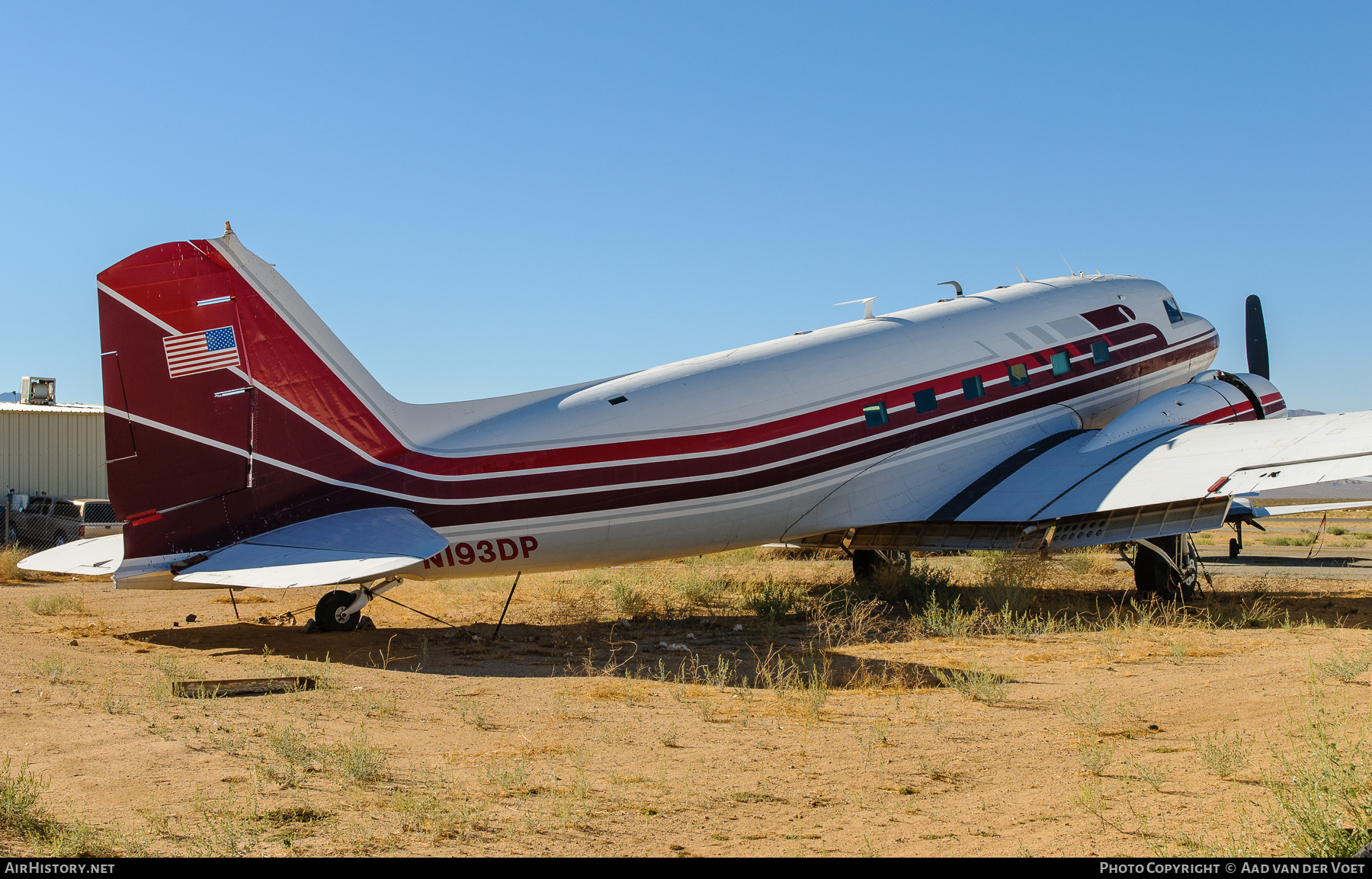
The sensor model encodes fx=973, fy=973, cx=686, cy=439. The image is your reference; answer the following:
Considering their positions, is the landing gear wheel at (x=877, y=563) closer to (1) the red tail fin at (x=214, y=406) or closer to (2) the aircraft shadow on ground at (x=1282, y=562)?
(2) the aircraft shadow on ground at (x=1282, y=562)

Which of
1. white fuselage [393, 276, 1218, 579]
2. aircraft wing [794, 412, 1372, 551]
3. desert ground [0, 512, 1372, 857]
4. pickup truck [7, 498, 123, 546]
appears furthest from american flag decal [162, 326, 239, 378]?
pickup truck [7, 498, 123, 546]

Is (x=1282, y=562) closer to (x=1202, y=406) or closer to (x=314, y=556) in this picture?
(x=1202, y=406)

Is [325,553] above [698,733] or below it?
above

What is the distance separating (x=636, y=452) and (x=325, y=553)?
4198 mm

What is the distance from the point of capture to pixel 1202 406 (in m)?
17.2

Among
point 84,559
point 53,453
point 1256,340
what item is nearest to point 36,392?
point 53,453

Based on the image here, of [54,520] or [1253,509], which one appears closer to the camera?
[1253,509]

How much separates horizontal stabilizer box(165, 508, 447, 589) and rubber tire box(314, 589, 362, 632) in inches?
66.6

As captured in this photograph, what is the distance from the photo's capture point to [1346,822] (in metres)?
4.71

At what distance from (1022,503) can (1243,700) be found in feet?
21.9

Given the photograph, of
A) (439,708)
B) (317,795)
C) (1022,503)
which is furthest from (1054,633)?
(317,795)

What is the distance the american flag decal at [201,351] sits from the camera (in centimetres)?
1189
